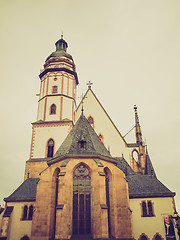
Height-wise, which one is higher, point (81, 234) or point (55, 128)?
point (55, 128)

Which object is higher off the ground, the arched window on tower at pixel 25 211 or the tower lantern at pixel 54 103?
the tower lantern at pixel 54 103

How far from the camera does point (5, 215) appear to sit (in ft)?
72.7

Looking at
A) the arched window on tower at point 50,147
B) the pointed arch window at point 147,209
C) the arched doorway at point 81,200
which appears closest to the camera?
the arched doorway at point 81,200

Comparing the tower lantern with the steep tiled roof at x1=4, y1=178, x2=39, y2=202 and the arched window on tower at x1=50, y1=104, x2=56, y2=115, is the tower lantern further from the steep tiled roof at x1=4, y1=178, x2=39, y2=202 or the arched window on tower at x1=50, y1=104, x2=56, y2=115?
the steep tiled roof at x1=4, y1=178, x2=39, y2=202

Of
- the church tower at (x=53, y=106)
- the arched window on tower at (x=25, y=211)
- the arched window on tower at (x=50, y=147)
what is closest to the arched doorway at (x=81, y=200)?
the arched window on tower at (x=25, y=211)

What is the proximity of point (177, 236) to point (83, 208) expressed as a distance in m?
9.77

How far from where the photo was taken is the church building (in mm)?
17156

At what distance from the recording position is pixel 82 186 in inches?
712

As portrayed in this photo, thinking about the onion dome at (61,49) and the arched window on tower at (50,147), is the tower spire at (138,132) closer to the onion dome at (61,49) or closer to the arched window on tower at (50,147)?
the arched window on tower at (50,147)

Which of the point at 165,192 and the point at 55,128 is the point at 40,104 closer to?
the point at 55,128

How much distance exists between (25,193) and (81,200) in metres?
8.83

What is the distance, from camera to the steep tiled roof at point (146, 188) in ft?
73.8

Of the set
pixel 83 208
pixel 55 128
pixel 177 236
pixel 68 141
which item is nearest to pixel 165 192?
pixel 177 236

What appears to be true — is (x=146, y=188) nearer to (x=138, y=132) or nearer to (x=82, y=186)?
(x=82, y=186)
